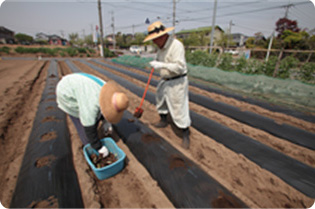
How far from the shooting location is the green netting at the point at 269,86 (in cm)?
391

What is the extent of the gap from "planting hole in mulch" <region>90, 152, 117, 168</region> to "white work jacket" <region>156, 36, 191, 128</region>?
1.03m

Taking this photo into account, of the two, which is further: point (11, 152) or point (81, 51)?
point (81, 51)

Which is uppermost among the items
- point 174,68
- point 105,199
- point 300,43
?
point 300,43

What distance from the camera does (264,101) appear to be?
4027 millimetres

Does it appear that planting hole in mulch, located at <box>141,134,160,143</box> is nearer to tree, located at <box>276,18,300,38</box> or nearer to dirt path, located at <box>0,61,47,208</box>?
dirt path, located at <box>0,61,47,208</box>

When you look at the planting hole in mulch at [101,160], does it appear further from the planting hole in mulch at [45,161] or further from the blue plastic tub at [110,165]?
the planting hole in mulch at [45,161]

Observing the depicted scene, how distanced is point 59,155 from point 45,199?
610mm

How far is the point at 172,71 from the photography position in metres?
2.03

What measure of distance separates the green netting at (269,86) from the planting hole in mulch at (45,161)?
5.14m

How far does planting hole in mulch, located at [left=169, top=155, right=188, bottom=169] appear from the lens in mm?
1792

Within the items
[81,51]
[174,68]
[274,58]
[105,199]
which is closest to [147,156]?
[105,199]

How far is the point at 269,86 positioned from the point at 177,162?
4.49 m

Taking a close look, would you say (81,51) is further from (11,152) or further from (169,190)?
(169,190)

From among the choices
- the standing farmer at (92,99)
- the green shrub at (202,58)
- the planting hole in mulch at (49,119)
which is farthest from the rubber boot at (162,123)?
the green shrub at (202,58)
